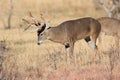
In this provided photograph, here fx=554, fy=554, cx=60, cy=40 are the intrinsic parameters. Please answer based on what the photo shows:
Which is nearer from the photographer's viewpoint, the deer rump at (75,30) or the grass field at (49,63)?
the grass field at (49,63)

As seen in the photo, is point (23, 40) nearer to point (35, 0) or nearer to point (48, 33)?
point (48, 33)

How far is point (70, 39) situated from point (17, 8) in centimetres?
2190

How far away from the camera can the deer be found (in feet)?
55.2

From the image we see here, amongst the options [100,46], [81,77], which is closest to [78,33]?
[100,46]

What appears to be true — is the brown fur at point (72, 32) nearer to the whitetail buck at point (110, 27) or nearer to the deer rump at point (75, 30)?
the deer rump at point (75, 30)

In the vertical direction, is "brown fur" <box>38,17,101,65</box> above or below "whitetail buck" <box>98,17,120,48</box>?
above

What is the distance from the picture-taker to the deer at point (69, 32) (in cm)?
1683

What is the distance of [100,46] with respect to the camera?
18938mm

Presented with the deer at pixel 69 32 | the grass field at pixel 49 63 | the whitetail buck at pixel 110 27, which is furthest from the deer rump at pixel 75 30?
the whitetail buck at pixel 110 27

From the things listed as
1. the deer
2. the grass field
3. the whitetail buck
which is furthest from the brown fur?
the whitetail buck

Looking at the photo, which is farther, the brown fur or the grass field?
the brown fur

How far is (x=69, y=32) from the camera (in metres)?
17.0

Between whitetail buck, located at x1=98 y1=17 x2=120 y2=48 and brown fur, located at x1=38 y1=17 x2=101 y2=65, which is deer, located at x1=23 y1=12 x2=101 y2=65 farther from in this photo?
whitetail buck, located at x1=98 y1=17 x2=120 y2=48

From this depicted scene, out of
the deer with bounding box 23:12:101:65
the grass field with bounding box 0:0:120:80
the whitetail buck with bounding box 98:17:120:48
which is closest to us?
the grass field with bounding box 0:0:120:80
